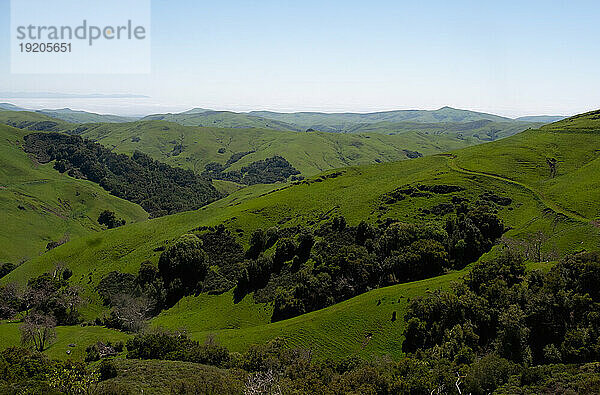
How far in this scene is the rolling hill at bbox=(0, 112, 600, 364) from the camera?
5800 cm

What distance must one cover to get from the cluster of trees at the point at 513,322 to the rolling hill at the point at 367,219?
228 inches

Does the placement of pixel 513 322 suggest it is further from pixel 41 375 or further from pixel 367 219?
pixel 41 375

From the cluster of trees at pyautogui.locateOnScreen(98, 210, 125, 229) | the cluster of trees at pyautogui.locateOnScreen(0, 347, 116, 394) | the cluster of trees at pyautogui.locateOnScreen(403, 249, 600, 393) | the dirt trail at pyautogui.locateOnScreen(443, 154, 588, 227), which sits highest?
the dirt trail at pyautogui.locateOnScreen(443, 154, 588, 227)

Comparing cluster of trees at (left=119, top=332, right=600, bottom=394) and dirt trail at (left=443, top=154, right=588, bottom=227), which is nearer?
cluster of trees at (left=119, top=332, right=600, bottom=394)

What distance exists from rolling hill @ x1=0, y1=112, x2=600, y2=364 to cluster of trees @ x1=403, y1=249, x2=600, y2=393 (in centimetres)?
578

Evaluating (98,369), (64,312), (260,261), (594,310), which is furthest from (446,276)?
(64,312)

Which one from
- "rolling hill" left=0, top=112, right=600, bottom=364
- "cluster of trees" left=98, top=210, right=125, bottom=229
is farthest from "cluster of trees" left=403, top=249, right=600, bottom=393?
"cluster of trees" left=98, top=210, right=125, bottom=229

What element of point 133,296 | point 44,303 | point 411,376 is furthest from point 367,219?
point 44,303

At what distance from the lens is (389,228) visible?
8156 cm

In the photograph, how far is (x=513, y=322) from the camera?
44.7 m

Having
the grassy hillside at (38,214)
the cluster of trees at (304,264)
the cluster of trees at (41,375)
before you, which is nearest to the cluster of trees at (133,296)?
the cluster of trees at (304,264)

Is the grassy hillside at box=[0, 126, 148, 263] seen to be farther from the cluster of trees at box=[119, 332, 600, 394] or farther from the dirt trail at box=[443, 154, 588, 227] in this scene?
the dirt trail at box=[443, 154, 588, 227]

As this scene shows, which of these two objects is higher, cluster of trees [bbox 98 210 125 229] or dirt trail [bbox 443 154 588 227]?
dirt trail [bbox 443 154 588 227]

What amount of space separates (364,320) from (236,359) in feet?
72.5
